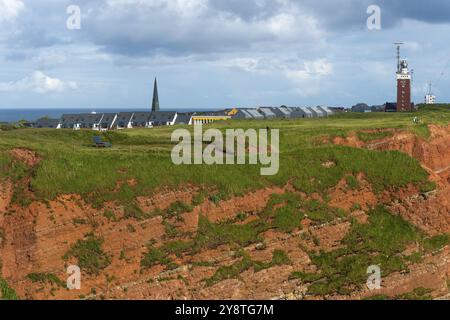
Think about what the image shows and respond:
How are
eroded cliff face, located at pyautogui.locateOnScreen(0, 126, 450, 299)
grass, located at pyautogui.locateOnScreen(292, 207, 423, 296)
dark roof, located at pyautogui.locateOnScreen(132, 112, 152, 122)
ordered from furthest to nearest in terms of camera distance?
dark roof, located at pyautogui.locateOnScreen(132, 112, 152, 122) → grass, located at pyautogui.locateOnScreen(292, 207, 423, 296) → eroded cliff face, located at pyautogui.locateOnScreen(0, 126, 450, 299)

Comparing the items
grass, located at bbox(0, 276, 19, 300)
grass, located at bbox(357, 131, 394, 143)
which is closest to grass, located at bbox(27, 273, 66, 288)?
grass, located at bbox(0, 276, 19, 300)

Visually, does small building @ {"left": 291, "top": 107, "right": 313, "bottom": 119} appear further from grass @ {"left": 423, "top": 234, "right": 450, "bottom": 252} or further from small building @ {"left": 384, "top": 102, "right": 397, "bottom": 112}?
grass @ {"left": 423, "top": 234, "right": 450, "bottom": 252}

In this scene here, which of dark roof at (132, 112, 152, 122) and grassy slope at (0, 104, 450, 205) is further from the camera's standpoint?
dark roof at (132, 112, 152, 122)

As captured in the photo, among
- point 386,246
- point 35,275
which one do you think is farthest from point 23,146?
point 386,246

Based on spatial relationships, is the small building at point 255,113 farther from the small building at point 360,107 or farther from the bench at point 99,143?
the bench at point 99,143

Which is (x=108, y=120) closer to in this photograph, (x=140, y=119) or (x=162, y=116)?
(x=140, y=119)

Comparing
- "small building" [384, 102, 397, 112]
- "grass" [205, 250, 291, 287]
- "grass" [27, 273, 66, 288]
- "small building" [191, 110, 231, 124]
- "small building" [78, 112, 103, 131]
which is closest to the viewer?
"grass" [27, 273, 66, 288]
